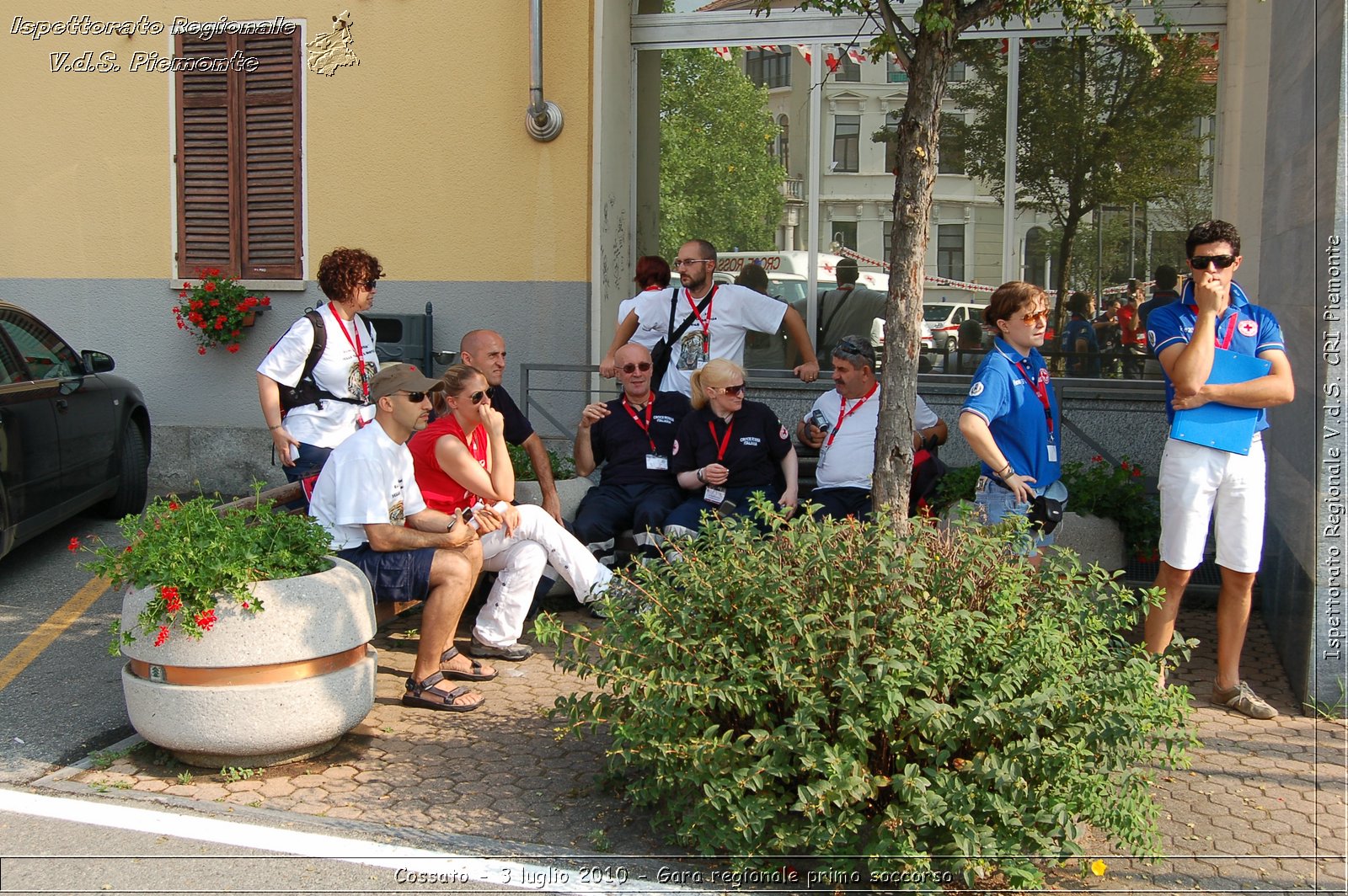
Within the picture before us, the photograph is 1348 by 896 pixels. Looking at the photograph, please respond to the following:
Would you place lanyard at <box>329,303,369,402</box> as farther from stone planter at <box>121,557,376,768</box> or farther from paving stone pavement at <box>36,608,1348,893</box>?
stone planter at <box>121,557,376,768</box>

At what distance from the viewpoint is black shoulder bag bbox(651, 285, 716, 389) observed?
7594 millimetres

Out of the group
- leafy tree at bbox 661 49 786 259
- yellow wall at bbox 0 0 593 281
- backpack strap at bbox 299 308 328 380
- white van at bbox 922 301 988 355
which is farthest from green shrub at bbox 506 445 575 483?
white van at bbox 922 301 988 355

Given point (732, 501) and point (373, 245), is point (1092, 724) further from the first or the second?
point (373, 245)

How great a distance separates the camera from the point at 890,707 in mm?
3641

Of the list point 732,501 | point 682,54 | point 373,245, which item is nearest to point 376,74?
point 373,245

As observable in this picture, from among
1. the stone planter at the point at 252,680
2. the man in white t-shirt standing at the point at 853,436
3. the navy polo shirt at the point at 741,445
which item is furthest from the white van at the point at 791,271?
the stone planter at the point at 252,680

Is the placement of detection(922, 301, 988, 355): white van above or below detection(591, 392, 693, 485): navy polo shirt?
above

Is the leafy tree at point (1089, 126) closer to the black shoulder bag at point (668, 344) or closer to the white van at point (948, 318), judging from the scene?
the white van at point (948, 318)

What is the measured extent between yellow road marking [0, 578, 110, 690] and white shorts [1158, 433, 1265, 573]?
4.59 meters

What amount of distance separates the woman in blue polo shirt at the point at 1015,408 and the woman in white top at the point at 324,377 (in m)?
3.09

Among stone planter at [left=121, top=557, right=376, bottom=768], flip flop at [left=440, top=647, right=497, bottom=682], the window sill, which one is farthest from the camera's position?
the window sill

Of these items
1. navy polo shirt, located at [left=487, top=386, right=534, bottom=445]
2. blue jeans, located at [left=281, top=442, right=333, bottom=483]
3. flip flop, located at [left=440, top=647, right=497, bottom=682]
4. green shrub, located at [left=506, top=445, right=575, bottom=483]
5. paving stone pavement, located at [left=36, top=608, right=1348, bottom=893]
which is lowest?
paving stone pavement, located at [left=36, top=608, right=1348, bottom=893]

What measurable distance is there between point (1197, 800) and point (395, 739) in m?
3.05

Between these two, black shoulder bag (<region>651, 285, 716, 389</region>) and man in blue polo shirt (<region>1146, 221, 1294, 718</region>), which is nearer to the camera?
man in blue polo shirt (<region>1146, 221, 1294, 718</region>)
